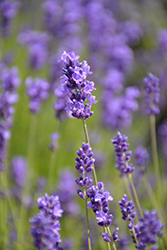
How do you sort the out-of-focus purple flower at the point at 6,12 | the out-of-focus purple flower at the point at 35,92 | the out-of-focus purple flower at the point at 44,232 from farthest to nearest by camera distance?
the out-of-focus purple flower at the point at 6,12
the out-of-focus purple flower at the point at 35,92
the out-of-focus purple flower at the point at 44,232

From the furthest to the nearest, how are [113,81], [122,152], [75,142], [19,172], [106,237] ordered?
[75,142]
[113,81]
[19,172]
[122,152]
[106,237]

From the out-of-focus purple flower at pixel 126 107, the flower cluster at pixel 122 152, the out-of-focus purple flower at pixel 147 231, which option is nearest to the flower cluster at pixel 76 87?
the flower cluster at pixel 122 152

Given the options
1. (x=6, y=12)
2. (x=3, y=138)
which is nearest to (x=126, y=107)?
(x=3, y=138)

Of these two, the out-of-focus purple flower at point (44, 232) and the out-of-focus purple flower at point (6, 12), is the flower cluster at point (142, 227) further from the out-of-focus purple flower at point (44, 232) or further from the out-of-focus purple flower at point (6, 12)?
the out-of-focus purple flower at point (6, 12)

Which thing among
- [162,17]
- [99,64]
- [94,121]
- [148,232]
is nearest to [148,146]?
[94,121]

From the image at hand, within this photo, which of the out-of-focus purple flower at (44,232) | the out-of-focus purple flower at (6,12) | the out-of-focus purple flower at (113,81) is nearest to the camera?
the out-of-focus purple flower at (44,232)

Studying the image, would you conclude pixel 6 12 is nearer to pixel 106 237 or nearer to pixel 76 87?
pixel 76 87

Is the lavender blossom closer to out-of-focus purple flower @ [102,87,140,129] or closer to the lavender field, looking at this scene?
the lavender field

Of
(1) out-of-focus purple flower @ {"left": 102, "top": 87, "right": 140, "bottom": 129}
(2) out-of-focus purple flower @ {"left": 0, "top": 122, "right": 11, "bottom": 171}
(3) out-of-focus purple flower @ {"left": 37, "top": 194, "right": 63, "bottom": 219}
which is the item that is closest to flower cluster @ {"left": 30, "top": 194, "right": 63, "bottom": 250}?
(3) out-of-focus purple flower @ {"left": 37, "top": 194, "right": 63, "bottom": 219}
